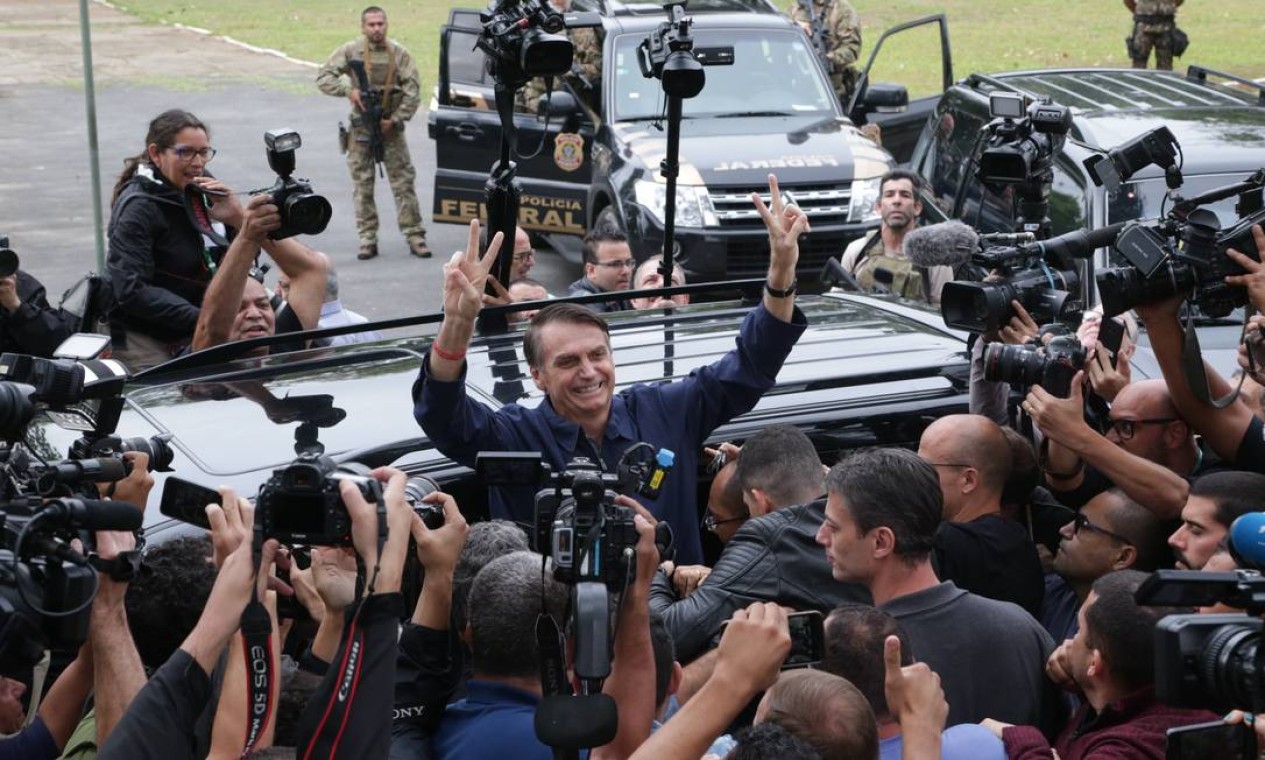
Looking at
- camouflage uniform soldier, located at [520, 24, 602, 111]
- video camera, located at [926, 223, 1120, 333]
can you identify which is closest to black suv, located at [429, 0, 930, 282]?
camouflage uniform soldier, located at [520, 24, 602, 111]

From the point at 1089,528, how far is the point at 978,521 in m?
0.31

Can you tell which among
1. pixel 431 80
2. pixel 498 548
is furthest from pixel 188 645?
pixel 431 80

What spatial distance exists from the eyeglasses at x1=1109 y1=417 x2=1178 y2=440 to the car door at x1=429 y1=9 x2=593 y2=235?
6.79 m

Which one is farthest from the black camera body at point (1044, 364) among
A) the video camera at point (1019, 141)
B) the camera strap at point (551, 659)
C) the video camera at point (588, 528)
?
the camera strap at point (551, 659)

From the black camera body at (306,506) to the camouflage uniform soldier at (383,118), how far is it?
1088cm

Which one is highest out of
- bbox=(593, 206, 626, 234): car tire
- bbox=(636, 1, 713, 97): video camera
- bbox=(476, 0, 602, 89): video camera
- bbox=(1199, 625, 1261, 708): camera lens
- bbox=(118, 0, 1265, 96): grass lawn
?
bbox=(476, 0, 602, 89): video camera

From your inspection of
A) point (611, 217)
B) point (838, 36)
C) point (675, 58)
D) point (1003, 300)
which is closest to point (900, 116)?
point (838, 36)

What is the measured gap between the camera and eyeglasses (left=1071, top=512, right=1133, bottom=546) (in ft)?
16.1

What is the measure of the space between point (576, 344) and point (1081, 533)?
1562 mm

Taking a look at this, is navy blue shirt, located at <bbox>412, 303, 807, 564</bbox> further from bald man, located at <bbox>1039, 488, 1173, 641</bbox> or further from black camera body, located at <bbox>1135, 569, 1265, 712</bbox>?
black camera body, located at <bbox>1135, 569, 1265, 712</bbox>

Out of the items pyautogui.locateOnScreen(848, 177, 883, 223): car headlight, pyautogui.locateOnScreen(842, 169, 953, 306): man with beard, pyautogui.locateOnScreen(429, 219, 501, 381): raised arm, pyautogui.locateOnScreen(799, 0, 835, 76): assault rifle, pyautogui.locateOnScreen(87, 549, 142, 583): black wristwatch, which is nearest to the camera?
pyautogui.locateOnScreen(87, 549, 142, 583): black wristwatch

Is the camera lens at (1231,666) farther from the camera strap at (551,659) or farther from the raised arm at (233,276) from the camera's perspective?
the raised arm at (233,276)

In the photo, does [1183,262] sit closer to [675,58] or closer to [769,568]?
[769,568]

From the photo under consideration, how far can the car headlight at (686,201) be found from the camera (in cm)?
1106
